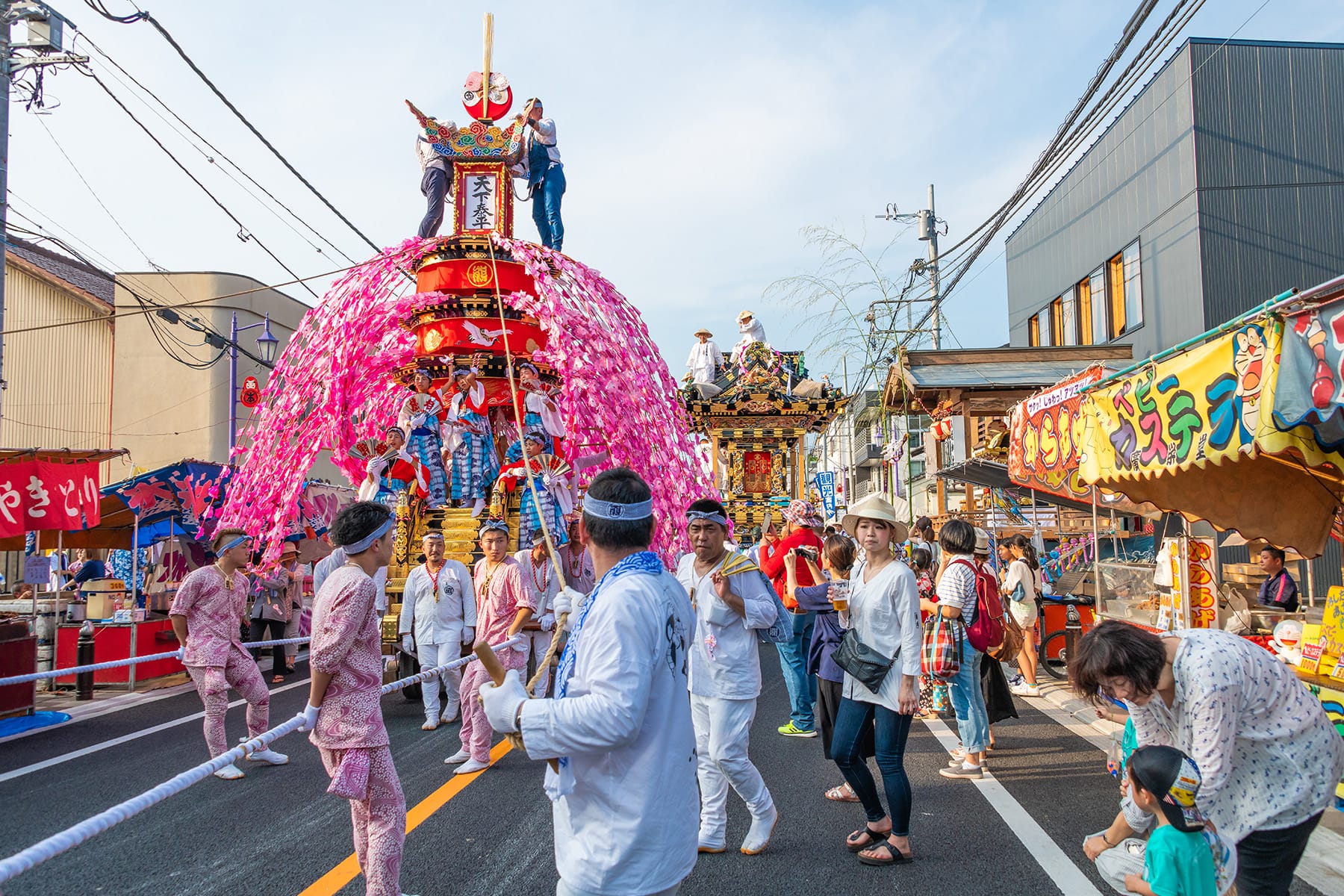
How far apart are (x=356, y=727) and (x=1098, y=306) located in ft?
60.6

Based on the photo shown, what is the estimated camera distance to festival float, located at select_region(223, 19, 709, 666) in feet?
26.8

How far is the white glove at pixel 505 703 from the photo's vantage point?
2.39 m

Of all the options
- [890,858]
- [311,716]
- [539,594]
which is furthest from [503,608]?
[890,858]

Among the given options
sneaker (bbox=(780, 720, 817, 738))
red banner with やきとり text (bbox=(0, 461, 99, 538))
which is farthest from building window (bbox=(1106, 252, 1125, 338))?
red banner with やきとり text (bbox=(0, 461, 99, 538))

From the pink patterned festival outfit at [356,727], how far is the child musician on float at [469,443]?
534cm

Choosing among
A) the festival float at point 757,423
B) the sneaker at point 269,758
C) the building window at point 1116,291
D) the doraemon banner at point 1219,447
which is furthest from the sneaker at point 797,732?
the building window at point 1116,291

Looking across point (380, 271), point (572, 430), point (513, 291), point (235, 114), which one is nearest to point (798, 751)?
point (572, 430)

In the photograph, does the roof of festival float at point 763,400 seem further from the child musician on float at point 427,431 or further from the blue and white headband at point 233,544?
the blue and white headband at point 233,544

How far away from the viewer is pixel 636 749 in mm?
2438

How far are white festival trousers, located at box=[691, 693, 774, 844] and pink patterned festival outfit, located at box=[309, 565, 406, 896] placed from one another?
1616 millimetres

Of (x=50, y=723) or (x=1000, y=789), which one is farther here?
(x=50, y=723)

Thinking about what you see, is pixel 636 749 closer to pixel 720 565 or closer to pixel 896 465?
pixel 720 565

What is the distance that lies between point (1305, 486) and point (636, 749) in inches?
238

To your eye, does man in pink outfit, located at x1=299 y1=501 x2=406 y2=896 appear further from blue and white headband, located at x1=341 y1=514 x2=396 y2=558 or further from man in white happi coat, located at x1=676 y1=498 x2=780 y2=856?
man in white happi coat, located at x1=676 y1=498 x2=780 y2=856
